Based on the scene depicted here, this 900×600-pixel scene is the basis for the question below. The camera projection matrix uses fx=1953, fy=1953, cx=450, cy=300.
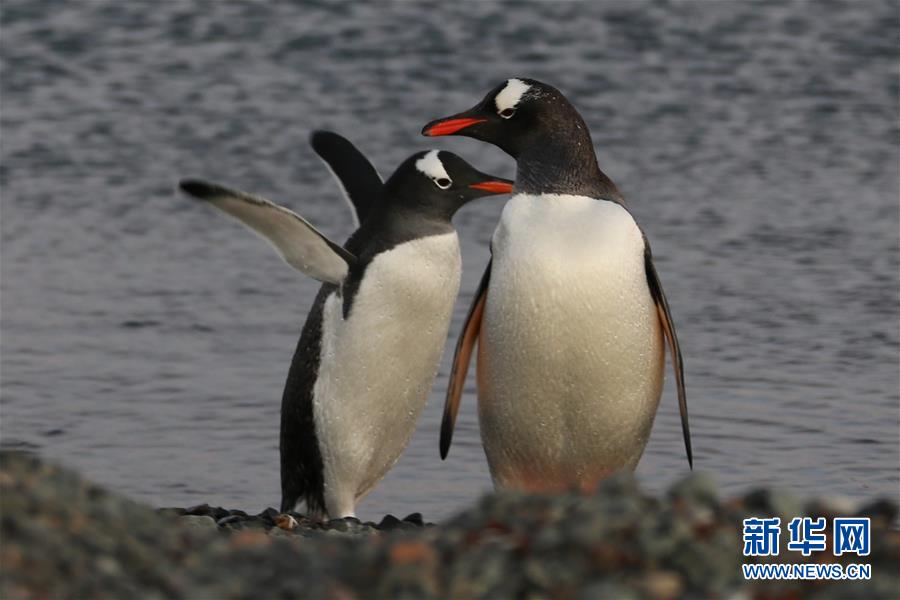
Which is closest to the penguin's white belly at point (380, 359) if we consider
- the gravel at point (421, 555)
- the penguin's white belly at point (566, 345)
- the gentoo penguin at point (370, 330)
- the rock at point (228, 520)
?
the gentoo penguin at point (370, 330)

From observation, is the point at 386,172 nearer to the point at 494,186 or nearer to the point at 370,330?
the point at 494,186

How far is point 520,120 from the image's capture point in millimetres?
5902

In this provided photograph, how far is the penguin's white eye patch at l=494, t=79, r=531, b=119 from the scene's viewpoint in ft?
19.3

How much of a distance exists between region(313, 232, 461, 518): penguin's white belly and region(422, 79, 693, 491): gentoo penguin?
0.24 m

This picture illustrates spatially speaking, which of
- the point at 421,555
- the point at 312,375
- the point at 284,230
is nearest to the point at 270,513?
the point at 312,375

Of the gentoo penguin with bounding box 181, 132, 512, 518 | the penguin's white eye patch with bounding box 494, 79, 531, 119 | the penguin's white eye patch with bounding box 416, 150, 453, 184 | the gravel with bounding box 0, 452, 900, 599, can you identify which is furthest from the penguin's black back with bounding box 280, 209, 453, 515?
the gravel with bounding box 0, 452, 900, 599

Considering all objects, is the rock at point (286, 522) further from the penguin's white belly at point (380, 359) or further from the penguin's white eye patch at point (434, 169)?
the penguin's white eye patch at point (434, 169)

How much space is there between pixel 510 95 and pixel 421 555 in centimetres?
263

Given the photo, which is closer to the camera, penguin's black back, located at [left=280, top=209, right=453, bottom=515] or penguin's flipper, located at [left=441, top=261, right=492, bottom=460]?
penguin's flipper, located at [left=441, top=261, right=492, bottom=460]

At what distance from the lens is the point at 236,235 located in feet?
33.8

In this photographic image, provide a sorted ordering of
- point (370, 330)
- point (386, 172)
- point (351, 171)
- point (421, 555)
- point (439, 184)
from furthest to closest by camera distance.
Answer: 1. point (386, 172)
2. point (351, 171)
3. point (439, 184)
4. point (370, 330)
5. point (421, 555)

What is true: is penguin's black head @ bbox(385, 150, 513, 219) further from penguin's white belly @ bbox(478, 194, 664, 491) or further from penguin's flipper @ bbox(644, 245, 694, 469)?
penguin's flipper @ bbox(644, 245, 694, 469)

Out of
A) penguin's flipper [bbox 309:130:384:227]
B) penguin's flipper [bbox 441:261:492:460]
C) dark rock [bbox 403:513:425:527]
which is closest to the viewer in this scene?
penguin's flipper [bbox 441:261:492:460]

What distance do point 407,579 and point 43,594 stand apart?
635mm
